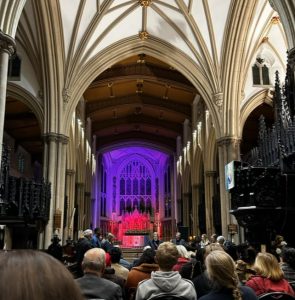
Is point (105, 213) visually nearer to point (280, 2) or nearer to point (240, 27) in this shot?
point (240, 27)

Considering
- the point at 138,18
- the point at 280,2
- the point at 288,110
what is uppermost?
the point at 138,18

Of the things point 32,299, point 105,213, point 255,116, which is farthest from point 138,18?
point 105,213

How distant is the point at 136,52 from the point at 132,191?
84.6ft

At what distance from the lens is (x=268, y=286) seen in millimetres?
3492

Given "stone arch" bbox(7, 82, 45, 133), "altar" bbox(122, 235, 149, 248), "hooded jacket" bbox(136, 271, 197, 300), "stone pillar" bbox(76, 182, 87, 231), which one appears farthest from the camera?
"altar" bbox(122, 235, 149, 248)

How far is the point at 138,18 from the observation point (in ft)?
58.6

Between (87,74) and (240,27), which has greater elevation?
(240,27)

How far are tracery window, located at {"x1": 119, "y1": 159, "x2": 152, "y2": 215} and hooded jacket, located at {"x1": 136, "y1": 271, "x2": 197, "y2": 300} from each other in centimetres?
3842

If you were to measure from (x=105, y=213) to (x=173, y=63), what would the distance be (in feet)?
79.2

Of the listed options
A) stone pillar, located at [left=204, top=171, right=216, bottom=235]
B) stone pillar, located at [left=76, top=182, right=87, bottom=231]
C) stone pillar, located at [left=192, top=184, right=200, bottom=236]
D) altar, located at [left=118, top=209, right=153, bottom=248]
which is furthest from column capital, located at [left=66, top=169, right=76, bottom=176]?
altar, located at [left=118, top=209, right=153, bottom=248]

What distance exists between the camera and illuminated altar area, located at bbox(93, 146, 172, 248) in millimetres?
38188

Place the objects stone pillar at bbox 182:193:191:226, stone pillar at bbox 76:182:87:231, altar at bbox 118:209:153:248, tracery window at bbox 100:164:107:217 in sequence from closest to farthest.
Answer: stone pillar at bbox 76:182:87:231 → stone pillar at bbox 182:193:191:226 → altar at bbox 118:209:153:248 → tracery window at bbox 100:164:107:217

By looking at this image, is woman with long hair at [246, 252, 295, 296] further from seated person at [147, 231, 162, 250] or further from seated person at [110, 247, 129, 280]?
seated person at [147, 231, 162, 250]

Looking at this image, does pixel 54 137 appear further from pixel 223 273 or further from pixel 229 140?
pixel 223 273
